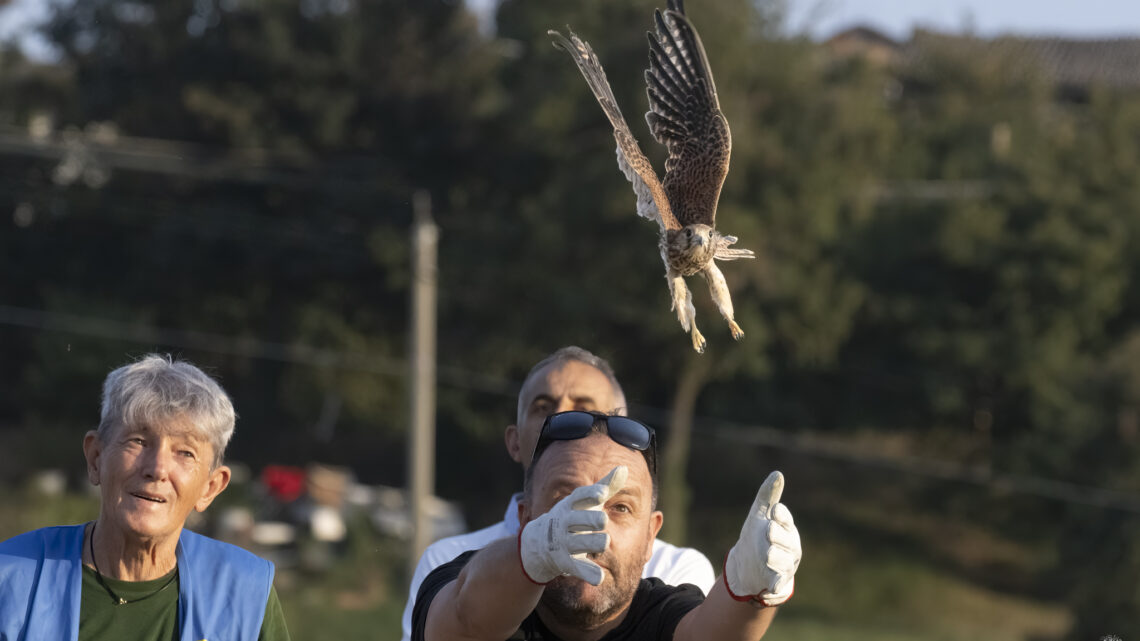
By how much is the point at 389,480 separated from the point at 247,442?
9.17 feet

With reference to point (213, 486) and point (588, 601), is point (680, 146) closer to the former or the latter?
point (213, 486)

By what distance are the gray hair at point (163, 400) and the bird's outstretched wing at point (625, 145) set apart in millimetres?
1105

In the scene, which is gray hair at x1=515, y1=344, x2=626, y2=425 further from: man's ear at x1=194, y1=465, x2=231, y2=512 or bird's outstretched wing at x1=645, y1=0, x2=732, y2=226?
man's ear at x1=194, y1=465, x2=231, y2=512

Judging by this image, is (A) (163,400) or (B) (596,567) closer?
(B) (596,567)

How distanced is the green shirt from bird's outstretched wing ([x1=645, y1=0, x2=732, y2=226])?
5.32 feet

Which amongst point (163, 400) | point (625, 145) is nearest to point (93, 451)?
point (163, 400)

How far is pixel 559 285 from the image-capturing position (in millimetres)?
20953

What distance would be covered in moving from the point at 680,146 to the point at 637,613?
1795 mm

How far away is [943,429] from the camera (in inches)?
877

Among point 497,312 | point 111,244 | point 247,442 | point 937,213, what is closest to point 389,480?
point 247,442

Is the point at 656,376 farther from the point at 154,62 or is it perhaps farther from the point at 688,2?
the point at 154,62

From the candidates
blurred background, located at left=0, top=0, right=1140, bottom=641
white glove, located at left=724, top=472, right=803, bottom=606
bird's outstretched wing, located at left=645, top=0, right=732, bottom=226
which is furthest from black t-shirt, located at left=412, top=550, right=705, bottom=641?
blurred background, located at left=0, top=0, right=1140, bottom=641

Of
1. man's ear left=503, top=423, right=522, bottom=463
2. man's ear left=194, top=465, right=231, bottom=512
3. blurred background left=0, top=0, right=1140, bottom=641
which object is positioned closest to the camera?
man's ear left=194, top=465, right=231, bottom=512

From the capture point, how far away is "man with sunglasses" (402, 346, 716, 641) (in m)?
3.29
